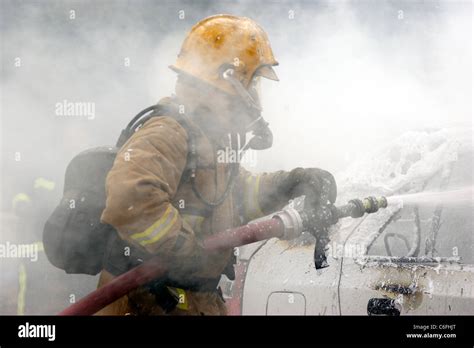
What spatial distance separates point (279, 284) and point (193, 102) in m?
1.39

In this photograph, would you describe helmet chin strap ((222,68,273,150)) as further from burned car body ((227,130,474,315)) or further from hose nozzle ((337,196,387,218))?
burned car body ((227,130,474,315))

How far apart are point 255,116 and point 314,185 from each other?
1.34 feet

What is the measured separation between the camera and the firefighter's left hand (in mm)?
2576

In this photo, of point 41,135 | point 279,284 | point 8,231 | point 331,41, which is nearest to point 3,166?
point 41,135

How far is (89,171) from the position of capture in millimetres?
2355

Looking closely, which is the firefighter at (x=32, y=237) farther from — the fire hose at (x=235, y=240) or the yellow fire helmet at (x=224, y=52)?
the yellow fire helmet at (x=224, y=52)

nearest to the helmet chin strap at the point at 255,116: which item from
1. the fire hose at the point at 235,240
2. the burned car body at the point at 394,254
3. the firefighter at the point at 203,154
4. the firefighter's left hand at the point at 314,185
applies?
the firefighter at the point at 203,154

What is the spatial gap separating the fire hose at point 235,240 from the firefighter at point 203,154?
63mm

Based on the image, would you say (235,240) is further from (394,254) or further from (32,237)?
(32,237)

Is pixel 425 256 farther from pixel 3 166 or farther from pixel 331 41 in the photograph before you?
pixel 3 166

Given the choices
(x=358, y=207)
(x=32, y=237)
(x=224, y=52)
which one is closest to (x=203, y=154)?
(x=224, y=52)

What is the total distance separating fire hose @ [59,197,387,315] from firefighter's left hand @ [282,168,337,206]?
0.05m

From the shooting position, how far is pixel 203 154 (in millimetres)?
2410

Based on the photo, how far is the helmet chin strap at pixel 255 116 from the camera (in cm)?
249
